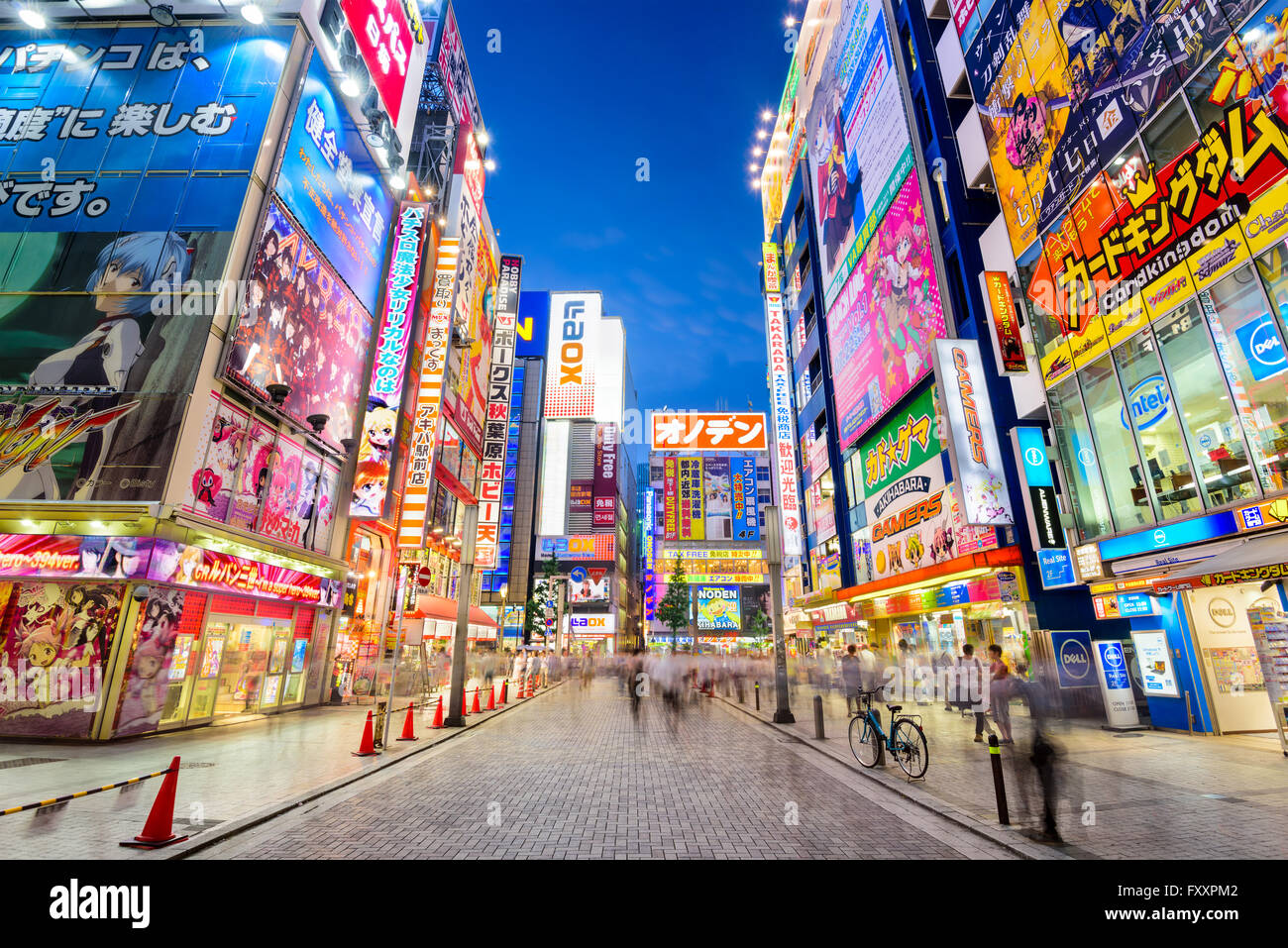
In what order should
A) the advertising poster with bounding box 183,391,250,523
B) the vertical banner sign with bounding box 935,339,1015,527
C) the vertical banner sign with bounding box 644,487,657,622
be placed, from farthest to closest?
1. the vertical banner sign with bounding box 644,487,657,622
2. the vertical banner sign with bounding box 935,339,1015,527
3. the advertising poster with bounding box 183,391,250,523

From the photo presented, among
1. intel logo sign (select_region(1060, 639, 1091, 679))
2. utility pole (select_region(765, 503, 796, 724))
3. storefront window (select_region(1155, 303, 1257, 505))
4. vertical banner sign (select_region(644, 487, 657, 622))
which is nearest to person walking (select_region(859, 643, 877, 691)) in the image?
utility pole (select_region(765, 503, 796, 724))

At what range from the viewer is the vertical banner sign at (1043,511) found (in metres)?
15.6

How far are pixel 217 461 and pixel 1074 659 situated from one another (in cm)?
2283

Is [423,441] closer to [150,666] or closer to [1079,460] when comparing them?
[150,666]

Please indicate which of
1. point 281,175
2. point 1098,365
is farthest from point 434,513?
point 1098,365

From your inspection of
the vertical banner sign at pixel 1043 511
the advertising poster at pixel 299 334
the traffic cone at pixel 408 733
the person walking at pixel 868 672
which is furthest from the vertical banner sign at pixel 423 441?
the vertical banner sign at pixel 1043 511

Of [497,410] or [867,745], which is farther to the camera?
[497,410]

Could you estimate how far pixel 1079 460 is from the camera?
611 inches

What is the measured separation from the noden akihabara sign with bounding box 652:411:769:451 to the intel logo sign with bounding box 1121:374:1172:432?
36065 mm

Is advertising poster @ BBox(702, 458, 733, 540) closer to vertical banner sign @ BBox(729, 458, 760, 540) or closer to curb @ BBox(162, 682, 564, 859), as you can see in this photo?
vertical banner sign @ BBox(729, 458, 760, 540)

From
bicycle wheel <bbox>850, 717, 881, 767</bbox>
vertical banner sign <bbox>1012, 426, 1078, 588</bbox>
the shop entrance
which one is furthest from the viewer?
vertical banner sign <bbox>1012, 426, 1078, 588</bbox>

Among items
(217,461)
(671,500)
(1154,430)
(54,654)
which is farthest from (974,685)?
(671,500)

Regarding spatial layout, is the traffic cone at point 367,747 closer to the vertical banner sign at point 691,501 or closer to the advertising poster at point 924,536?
→ the advertising poster at point 924,536

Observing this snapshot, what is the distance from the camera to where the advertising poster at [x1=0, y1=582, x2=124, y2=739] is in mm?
11156
